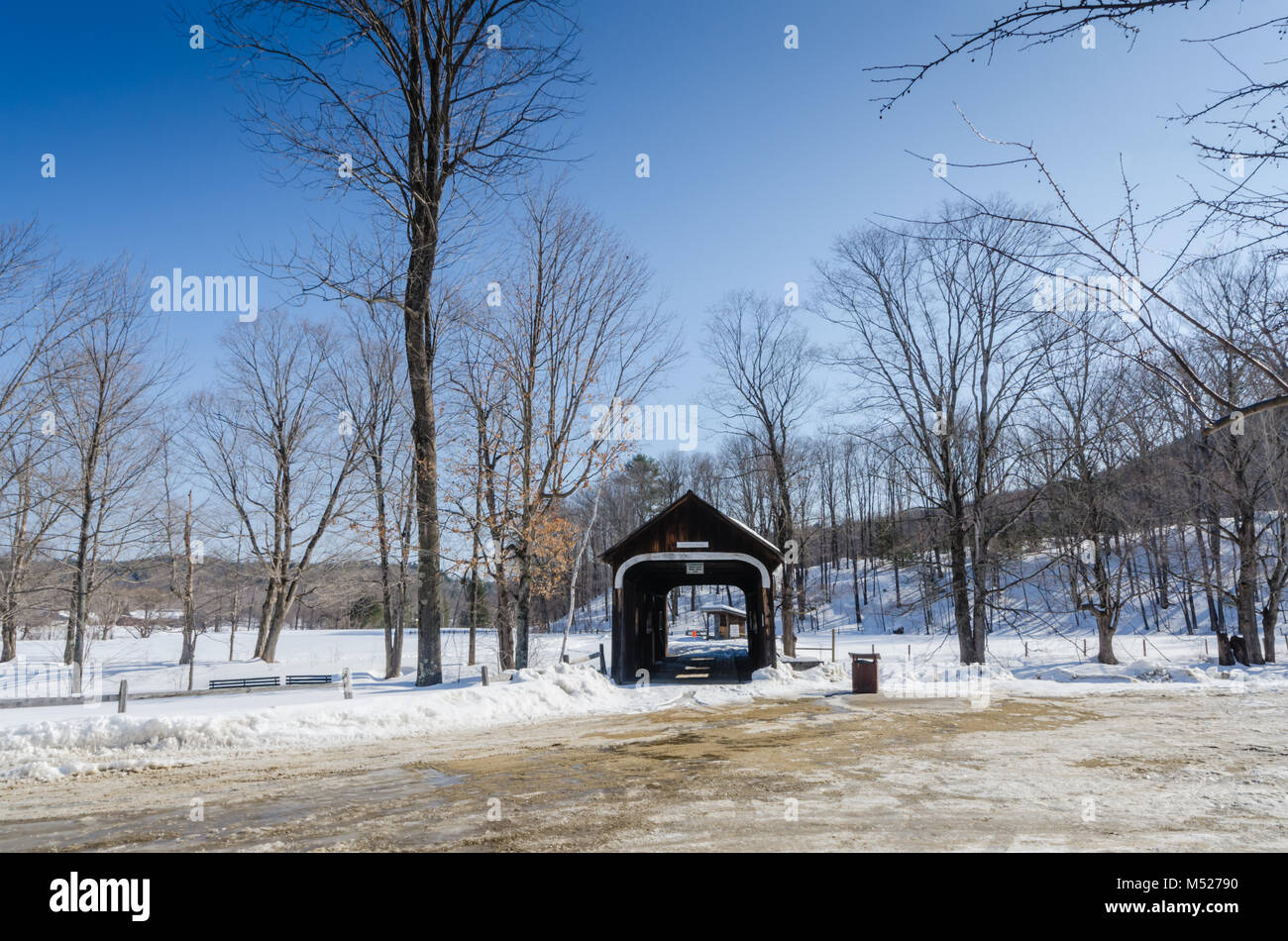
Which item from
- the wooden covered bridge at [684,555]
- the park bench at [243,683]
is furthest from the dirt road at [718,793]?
the park bench at [243,683]

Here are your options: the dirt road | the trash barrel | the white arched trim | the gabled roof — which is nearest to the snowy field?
the trash barrel

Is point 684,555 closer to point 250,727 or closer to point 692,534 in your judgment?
point 692,534

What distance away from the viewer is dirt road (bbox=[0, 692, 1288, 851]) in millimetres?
5129

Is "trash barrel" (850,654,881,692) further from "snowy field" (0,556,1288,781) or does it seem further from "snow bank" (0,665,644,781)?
"snow bank" (0,665,644,781)

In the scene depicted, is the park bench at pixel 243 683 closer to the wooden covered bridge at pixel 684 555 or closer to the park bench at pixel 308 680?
the park bench at pixel 308 680

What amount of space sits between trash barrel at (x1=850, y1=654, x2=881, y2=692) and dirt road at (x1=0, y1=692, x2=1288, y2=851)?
201 inches

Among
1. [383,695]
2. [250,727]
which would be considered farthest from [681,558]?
[250,727]

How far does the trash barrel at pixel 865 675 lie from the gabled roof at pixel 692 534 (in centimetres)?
353

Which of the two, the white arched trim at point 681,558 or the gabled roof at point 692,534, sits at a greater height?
the gabled roof at point 692,534

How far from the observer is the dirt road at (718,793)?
A: 513cm

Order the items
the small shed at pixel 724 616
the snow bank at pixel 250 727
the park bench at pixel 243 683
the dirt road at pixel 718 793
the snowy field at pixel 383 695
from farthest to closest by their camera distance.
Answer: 1. the small shed at pixel 724 616
2. the park bench at pixel 243 683
3. the snowy field at pixel 383 695
4. the snow bank at pixel 250 727
5. the dirt road at pixel 718 793

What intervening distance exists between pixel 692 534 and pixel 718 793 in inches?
468

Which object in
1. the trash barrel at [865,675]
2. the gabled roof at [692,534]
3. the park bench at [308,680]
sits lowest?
the park bench at [308,680]
